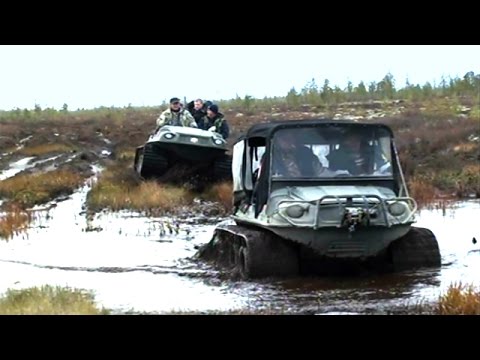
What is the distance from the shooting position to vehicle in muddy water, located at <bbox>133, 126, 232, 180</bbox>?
840 inches

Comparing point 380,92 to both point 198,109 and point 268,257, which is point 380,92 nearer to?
point 198,109

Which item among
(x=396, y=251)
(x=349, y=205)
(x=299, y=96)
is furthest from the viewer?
(x=299, y=96)

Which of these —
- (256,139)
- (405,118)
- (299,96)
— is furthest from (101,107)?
(256,139)

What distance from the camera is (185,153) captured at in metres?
21.7

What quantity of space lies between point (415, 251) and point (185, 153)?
1063 centimetres

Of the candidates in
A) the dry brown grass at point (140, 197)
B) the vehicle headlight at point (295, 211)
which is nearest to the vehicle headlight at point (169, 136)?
the dry brown grass at point (140, 197)

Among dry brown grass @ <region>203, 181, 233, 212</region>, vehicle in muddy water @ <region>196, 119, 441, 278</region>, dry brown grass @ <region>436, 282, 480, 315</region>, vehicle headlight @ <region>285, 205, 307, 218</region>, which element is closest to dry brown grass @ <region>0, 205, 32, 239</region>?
dry brown grass @ <region>203, 181, 233, 212</region>

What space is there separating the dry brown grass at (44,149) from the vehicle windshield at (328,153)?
94.3ft

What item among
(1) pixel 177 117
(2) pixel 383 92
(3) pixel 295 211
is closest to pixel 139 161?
(1) pixel 177 117

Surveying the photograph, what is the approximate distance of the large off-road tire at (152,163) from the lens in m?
21.9

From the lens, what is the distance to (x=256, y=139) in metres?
12.7

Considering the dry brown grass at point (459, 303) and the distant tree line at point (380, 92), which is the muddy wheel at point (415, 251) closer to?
the dry brown grass at point (459, 303)
